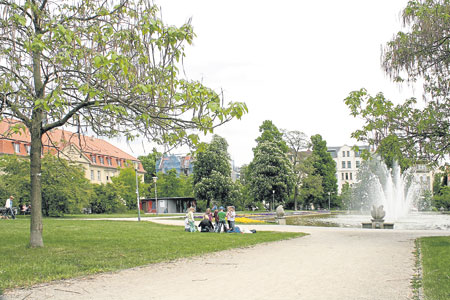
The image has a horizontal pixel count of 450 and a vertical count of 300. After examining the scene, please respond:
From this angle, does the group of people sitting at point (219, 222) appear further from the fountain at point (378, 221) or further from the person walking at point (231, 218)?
the fountain at point (378, 221)

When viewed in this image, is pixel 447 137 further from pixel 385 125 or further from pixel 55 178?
pixel 55 178

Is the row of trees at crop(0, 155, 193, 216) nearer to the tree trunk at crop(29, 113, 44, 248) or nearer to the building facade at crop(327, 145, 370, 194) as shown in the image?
the tree trunk at crop(29, 113, 44, 248)

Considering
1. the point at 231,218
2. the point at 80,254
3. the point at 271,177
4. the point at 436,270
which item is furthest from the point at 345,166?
the point at 80,254

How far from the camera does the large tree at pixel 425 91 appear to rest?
15125 mm

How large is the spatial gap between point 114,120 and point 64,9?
380cm

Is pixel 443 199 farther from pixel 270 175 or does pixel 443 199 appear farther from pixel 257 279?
pixel 257 279

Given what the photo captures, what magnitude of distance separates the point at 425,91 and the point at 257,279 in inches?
491

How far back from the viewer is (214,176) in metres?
57.5

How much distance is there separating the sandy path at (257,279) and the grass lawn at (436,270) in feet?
1.18

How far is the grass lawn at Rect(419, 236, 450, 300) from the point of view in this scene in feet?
23.5

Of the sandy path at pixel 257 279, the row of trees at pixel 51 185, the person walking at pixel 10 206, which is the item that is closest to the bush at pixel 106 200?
the row of trees at pixel 51 185

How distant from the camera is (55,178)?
36594 mm

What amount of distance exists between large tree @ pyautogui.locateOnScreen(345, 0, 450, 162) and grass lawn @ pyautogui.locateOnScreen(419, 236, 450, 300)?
401cm

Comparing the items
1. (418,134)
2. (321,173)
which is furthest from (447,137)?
(321,173)
